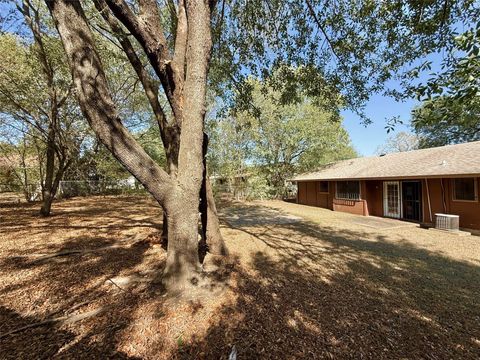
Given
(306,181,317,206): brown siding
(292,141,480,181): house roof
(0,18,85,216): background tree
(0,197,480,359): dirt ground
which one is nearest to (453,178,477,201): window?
(292,141,480,181): house roof

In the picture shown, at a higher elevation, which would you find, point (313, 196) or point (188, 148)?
point (188, 148)

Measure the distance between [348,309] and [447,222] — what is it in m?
8.14

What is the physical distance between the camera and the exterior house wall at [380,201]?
8.62 meters

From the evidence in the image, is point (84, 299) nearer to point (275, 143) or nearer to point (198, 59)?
point (198, 59)

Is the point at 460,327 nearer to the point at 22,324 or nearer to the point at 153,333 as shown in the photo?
the point at 153,333

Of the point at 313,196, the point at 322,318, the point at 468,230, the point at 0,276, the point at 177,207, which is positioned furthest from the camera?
the point at 313,196

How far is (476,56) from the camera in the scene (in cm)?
256

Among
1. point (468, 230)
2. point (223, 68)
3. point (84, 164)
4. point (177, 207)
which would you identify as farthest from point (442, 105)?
point (84, 164)

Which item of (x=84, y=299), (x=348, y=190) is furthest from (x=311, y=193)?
(x=84, y=299)

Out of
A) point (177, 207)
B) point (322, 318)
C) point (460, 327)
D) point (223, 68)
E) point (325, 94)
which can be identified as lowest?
point (460, 327)

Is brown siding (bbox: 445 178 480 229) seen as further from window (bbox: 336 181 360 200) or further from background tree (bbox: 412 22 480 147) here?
background tree (bbox: 412 22 480 147)

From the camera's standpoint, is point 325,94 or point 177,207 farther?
point 325,94

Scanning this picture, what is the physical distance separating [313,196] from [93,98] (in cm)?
1681

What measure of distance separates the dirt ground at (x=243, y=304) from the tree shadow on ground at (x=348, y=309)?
0.02m
